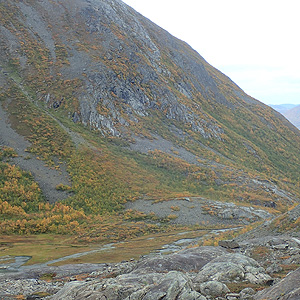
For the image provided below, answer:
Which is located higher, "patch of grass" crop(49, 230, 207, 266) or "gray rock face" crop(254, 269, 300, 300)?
"gray rock face" crop(254, 269, 300, 300)

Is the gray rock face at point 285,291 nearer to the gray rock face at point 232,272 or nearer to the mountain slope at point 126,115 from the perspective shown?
the gray rock face at point 232,272

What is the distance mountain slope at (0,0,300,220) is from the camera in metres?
76.5

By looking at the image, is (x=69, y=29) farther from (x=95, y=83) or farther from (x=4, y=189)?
(x=4, y=189)

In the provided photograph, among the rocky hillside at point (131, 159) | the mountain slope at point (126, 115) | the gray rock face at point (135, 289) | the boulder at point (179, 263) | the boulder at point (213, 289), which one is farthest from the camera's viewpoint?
the mountain slope at point (126, 115)

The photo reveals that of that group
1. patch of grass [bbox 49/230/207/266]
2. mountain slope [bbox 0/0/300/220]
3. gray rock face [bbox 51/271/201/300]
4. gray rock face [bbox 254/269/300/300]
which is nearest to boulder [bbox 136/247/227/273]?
gray rock face [bbox 51/271/201/300]

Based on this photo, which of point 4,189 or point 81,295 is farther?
point 4,189

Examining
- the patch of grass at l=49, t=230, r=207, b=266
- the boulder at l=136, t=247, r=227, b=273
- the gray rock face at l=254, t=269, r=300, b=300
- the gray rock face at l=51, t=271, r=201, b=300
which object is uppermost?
the gray rock face at l=254, t=269, r=300, b=300

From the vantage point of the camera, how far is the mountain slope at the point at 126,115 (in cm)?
7650

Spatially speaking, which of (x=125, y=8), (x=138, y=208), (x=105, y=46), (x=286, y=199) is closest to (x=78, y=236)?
(x=138, y=208)

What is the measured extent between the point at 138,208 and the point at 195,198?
15173 mm

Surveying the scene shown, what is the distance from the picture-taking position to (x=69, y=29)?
121125 millimetres

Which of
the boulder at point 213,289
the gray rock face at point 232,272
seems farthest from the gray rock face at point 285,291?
the gray rock face at point 232,272

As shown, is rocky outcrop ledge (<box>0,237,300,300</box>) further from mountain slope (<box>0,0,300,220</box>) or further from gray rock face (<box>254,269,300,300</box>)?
mountain slope (<box>0,0,300,220</box>)

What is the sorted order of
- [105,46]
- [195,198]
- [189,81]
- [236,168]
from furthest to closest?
[189,81]
[105,46]
[236,168]
[195,198]
